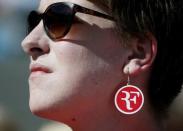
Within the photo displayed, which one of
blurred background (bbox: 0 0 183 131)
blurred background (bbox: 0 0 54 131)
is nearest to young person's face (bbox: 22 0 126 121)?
blurred background (bbox: 0 0 183 131)

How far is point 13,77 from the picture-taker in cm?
823

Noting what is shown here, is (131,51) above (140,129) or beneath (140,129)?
above

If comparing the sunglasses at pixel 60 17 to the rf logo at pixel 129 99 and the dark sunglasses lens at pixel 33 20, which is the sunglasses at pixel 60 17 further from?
the rf logo at pixel 129 99

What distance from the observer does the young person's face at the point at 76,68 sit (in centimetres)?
265

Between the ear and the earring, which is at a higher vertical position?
the ear

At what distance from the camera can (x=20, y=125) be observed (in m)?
7.69

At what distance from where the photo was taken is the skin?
2.65 m

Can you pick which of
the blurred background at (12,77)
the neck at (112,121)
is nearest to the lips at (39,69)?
the neck at (112,121)

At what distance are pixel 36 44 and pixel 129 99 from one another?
497 mm

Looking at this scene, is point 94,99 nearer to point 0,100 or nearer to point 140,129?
point 140,129

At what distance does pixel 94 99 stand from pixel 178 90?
499 millimetres

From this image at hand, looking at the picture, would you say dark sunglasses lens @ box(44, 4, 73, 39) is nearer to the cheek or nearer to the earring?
the cheek

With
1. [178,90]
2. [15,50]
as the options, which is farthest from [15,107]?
[178,90]

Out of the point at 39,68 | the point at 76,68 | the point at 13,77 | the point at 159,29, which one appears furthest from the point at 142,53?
the point at 13,77
